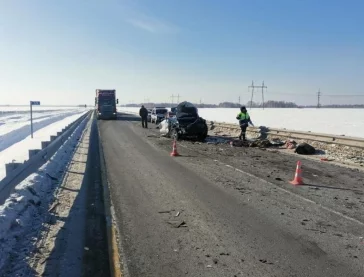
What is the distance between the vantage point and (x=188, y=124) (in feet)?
75.8

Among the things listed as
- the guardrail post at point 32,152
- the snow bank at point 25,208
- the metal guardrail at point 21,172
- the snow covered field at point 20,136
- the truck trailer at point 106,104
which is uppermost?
the truck trailer at point 106,104

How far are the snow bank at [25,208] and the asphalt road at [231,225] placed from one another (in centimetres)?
136

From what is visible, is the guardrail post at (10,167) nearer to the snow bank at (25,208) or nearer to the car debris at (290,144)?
the snow bank at (25,208)

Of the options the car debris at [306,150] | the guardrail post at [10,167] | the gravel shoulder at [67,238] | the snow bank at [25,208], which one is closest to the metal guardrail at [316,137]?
the car debris at [306,150]

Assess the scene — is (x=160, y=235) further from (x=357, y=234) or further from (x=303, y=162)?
(x=303, y=162)

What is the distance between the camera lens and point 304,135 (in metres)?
19.9

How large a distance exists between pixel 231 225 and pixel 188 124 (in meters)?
17.0

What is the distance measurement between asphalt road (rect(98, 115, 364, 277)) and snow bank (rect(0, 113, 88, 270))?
4.47 feet

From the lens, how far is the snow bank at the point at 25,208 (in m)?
5.09

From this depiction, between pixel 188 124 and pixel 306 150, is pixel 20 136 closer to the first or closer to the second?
pixel 188 124

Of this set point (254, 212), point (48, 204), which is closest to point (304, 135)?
point (254, 212)

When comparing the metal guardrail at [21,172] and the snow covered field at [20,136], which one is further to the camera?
the snow covered field at [20,136]

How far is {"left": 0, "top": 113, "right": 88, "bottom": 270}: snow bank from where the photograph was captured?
509cm

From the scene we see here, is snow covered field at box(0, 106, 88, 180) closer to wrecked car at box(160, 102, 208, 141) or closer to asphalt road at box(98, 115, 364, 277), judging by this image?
asphalt road at box(98, 115, 364, 277)
